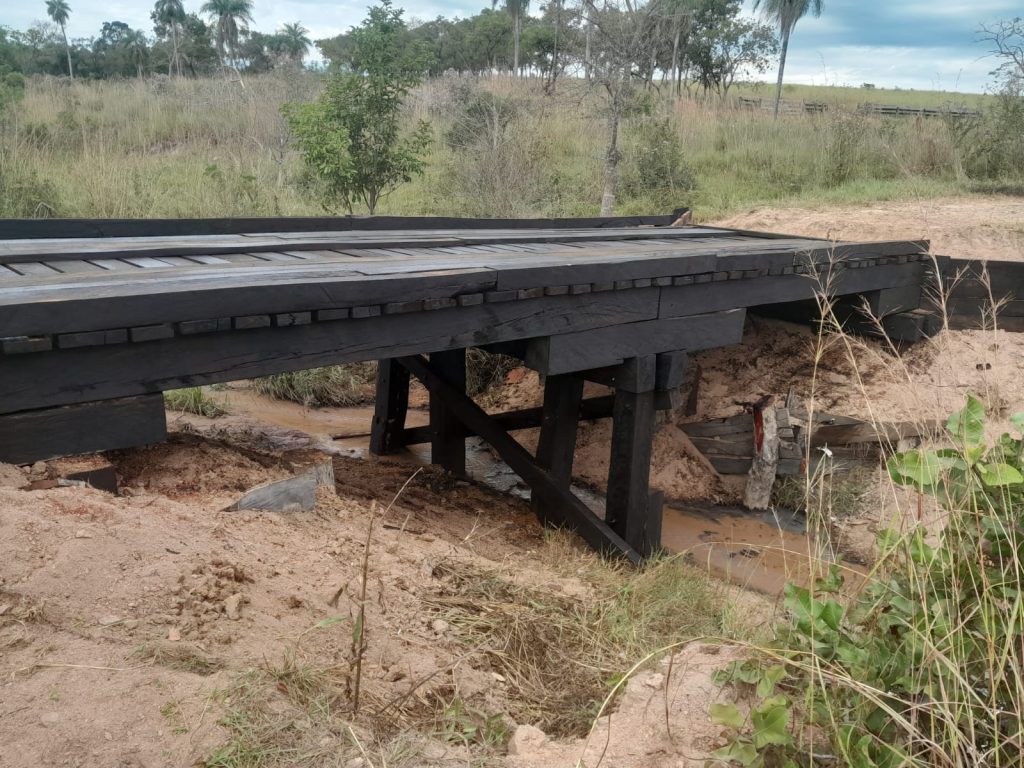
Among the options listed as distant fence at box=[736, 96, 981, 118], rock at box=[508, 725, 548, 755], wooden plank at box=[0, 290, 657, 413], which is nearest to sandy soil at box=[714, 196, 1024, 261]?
distant fence at box=[736, 96, 981, 118]

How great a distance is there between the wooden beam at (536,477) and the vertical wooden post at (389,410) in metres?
0.61

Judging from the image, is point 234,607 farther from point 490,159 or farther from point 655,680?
point 490,159

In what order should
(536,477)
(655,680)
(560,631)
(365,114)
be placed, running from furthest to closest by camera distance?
1. (365,114)
2. (536,477)
3. (560,631)
4. (655,680)

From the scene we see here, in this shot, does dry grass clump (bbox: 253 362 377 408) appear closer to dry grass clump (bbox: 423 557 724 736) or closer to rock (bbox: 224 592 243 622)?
dry grass clump (bbox: 423 557 724 736)

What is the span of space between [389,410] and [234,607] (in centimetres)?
448

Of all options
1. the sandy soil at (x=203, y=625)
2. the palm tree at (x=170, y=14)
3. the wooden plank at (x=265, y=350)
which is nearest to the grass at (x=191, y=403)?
the sandy soil at (x=203, y=625)

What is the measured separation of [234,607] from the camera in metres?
2.57

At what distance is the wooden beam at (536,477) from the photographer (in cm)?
502

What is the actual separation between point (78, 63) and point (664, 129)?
33.5 meters

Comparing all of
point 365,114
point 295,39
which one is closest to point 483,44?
point 295,39

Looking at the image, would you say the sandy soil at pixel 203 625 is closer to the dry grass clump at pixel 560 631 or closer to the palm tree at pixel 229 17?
the dry grass clump at pixel 560 631

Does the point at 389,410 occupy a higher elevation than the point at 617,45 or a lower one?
lower

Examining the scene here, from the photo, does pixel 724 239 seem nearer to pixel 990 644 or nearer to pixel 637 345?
pixel 637 345

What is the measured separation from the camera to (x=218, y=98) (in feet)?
55.1
